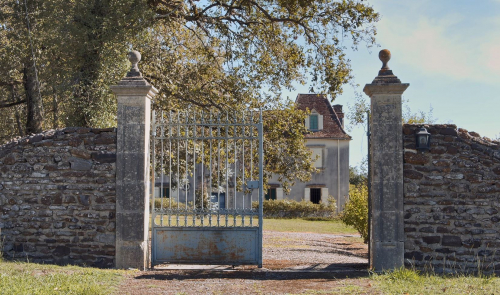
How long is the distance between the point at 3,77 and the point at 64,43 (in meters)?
6.49

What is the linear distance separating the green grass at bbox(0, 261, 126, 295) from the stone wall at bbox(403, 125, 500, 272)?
4.15m

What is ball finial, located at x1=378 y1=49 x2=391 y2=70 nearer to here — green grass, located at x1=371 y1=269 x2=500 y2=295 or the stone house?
green grass, located at x1=371 y1=269 x2=500 y2=295

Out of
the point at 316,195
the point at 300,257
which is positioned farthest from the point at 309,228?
the point at 300,257

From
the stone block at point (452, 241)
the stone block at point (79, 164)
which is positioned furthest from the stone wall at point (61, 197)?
the stone block at point (452, 241)

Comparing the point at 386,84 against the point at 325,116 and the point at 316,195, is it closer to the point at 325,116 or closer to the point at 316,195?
the point at 316,195

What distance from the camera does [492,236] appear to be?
6.82 meters

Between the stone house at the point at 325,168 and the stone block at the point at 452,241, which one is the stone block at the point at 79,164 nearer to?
the stone block at the point at 452,241

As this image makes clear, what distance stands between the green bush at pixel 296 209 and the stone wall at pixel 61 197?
1801 cm

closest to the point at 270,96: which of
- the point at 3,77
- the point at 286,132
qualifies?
the point at 286,132

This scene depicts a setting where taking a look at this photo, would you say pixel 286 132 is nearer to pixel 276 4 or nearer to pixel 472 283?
pixel 276 4

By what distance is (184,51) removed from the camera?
42.1 feet

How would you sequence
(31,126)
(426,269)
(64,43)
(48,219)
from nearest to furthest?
(426,269) → (48,219) → (64,43) → (31,126)

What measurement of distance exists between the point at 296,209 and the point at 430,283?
19.1m

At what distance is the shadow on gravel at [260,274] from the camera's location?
21.7ft
